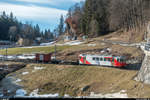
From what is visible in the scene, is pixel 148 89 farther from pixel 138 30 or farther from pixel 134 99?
pixel 138 30

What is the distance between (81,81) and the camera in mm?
24438

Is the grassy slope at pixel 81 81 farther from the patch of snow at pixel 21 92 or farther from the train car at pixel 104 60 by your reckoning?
the train car at pixel 104 60

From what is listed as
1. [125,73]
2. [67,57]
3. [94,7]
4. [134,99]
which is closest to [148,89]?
[134,99]

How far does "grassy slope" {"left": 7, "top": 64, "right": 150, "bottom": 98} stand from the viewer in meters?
18.5

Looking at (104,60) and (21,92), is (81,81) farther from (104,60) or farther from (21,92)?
(21,92)

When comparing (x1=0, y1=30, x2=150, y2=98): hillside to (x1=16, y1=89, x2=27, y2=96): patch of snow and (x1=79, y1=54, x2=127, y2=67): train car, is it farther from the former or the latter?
(x1=79, y1=54, x2=127, y2=67): train car

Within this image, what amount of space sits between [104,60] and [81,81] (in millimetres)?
8454

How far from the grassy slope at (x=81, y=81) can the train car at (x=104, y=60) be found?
3.64m

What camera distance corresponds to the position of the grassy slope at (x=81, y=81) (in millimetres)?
18484

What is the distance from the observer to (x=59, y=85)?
79.4ft

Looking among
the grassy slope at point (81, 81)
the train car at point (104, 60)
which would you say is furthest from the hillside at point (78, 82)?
the train car at point (104, 60)

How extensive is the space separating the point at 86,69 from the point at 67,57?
615 inches

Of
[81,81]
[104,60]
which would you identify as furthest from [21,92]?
[104,60]

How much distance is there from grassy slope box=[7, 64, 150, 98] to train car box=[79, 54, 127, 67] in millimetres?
3640
